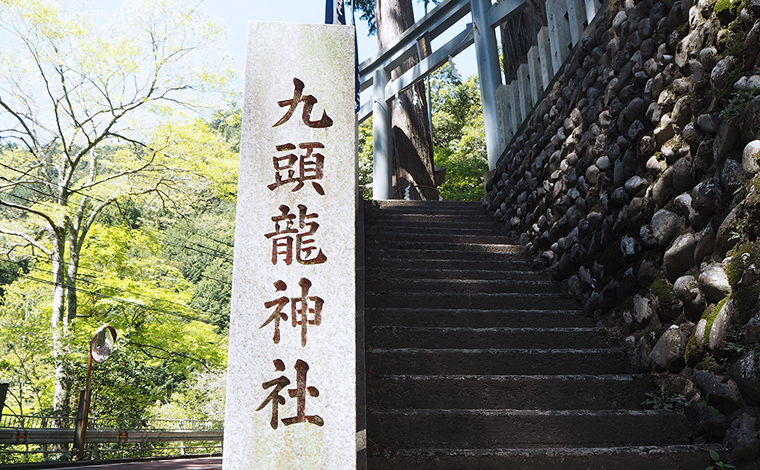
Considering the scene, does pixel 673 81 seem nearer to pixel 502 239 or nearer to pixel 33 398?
pixel 502 239

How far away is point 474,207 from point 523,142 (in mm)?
1416

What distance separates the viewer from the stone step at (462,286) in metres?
4.23

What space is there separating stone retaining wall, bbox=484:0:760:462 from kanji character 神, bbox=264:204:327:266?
1.70 metres

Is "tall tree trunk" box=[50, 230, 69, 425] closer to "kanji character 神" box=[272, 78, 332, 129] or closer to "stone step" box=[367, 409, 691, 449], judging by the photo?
"stone step" box=[367, 409, 691, 449]

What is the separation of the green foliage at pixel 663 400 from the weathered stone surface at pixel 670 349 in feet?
0.40

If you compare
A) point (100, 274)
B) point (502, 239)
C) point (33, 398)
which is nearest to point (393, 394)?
point (502, 239)

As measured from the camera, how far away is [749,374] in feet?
6.76

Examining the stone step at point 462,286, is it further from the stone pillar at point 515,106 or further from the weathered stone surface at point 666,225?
the stone pillar at point 515,106

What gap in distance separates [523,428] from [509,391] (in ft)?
1.08

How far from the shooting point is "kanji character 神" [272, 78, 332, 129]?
7.64ft

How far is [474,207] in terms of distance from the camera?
6.90 metres

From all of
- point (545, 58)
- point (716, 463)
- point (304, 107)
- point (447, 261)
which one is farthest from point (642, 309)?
point (545, 58)

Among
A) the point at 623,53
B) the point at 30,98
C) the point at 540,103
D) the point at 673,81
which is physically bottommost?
the point at 673,81

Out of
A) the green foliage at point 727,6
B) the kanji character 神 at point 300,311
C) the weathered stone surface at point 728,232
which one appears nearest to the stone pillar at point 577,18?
the green foliage at point 727,6
